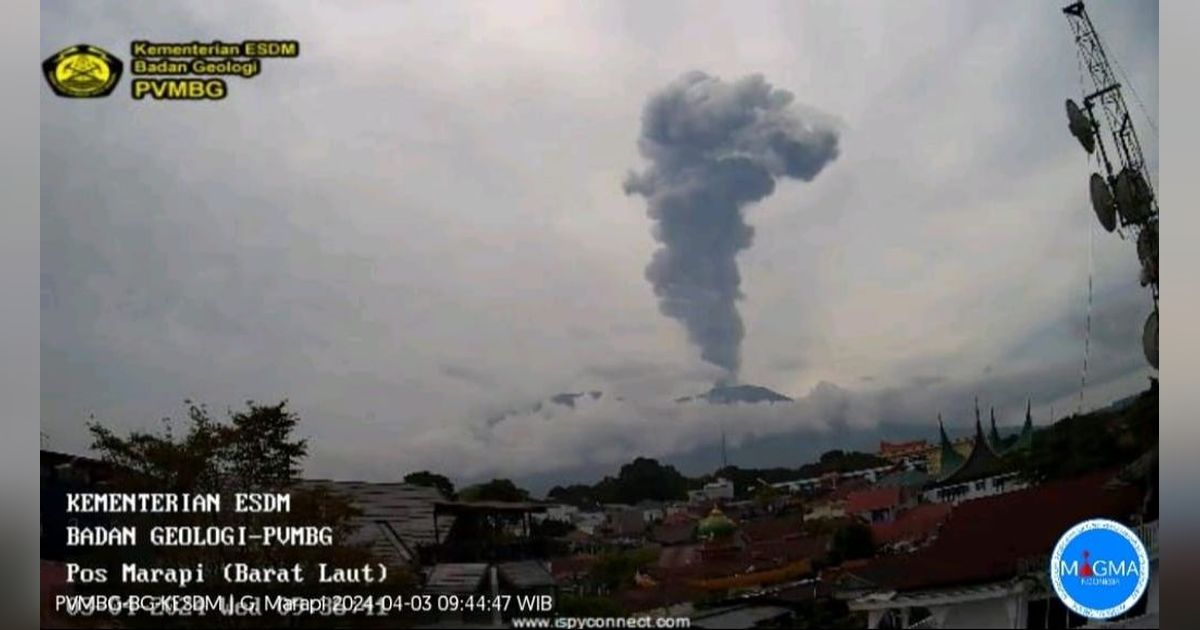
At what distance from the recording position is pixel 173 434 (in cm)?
326

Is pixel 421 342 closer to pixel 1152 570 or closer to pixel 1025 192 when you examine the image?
pixel 1025 192

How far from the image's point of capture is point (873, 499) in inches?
130

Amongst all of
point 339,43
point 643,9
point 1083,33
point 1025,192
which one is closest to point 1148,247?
point 1025,192

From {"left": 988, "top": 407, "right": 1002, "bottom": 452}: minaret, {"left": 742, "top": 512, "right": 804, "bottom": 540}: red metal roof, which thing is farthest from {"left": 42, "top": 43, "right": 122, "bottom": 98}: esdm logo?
{"left": 988, "top": 407, "right": 1002, "bottom": 452}: minaret

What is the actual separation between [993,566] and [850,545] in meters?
0.41

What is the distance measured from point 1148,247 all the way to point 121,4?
292cm

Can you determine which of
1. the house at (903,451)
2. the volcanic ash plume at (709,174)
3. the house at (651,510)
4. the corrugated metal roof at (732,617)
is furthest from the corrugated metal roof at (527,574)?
the house at (903,451)

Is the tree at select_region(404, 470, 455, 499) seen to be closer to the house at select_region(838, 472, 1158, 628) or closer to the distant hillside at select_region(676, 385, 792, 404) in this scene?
the distant hillside at select_region(676, 385, 792, 404)

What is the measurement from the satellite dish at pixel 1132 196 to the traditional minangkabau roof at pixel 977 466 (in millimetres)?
684

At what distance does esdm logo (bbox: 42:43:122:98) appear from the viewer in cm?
324

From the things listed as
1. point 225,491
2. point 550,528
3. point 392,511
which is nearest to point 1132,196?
point 550,528

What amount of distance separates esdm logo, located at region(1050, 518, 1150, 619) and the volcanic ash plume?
3.57 ft

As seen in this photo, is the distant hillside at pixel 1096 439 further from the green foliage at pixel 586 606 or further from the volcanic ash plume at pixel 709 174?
the green foliage at pixel 586 606

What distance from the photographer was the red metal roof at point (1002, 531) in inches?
131
